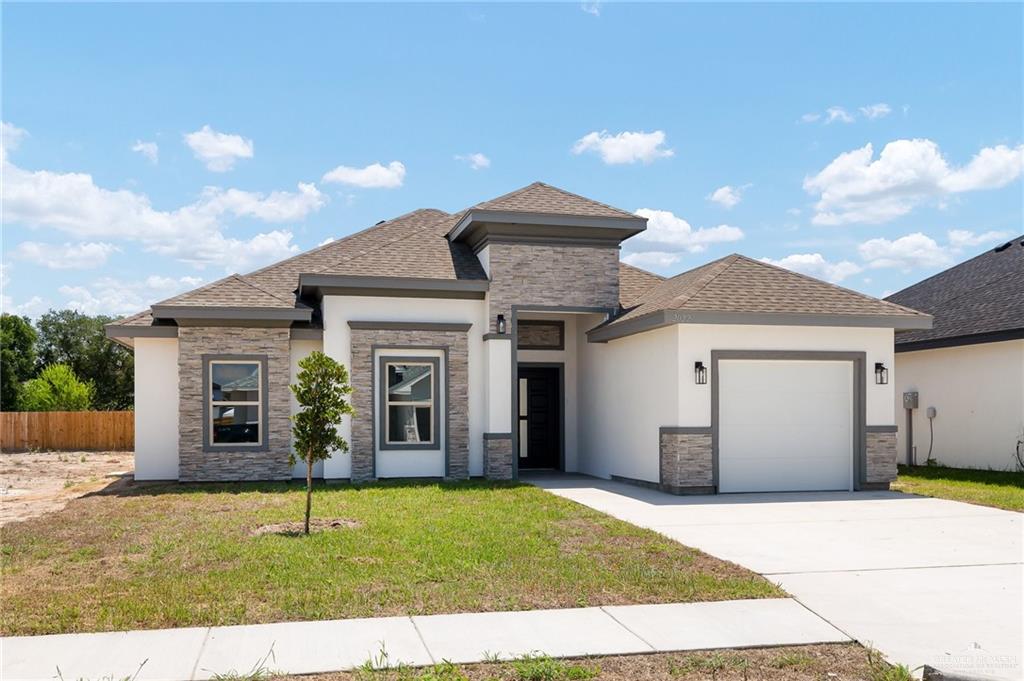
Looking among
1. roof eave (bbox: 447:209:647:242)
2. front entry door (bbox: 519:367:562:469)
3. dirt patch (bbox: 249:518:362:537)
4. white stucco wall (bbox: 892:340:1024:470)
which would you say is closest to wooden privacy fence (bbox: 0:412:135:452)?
front entry door (bbox: 519:367:562:469)

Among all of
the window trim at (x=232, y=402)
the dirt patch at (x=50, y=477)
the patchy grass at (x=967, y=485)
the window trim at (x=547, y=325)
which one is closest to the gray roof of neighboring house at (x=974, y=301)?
the patchy grass at (x=967, y=485)

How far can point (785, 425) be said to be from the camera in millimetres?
14641

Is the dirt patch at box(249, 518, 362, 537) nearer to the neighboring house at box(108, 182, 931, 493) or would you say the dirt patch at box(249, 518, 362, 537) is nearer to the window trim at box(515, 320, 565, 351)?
the neighboring house at box(108, 182, 931, 493)

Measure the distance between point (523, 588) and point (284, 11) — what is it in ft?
33.7

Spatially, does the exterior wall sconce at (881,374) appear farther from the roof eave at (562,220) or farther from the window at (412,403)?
the window at (412,403)

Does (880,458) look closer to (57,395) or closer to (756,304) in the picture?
(756,304)

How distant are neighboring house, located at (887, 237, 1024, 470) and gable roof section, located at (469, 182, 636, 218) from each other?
797 centimetres

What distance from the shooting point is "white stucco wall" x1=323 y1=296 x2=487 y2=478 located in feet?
52.3

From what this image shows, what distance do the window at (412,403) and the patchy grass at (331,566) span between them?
357 centimetres

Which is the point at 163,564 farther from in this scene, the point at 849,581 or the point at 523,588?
the point at 849,581

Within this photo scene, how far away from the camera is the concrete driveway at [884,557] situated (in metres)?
6.07

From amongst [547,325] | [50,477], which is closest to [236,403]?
[50,477]

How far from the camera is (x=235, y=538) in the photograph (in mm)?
9789

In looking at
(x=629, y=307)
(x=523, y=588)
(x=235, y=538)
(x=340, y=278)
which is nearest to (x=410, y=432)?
(x=340, y=278)
